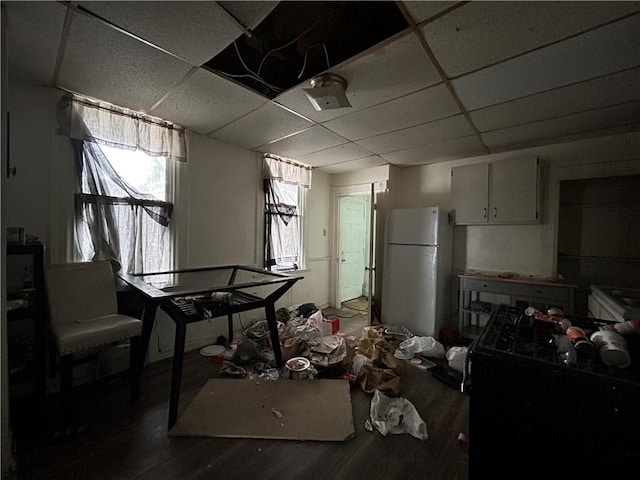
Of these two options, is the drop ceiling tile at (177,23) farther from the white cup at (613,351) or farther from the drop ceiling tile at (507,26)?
the white cup at (613,351)

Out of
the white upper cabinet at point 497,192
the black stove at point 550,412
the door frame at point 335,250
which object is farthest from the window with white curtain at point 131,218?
the white upper cabinet at point 497,192

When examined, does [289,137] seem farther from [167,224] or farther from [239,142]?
[167,224]

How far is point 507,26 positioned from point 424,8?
1.51 feet

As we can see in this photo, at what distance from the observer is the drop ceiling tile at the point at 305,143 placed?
2730 millimetres

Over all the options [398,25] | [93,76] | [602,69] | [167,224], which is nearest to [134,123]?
[93,76]

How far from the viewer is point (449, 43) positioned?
4.64ft

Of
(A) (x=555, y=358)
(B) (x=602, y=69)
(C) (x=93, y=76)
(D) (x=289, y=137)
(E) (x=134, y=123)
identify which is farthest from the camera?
(D) (x=289, y=137)

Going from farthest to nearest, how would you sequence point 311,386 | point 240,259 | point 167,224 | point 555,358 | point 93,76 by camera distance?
1. point 240,259
2. point 167,224
3. point 311,386
4. point 93,76
5. point 555,358

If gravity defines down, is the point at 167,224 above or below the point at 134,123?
below

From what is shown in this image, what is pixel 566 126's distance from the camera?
2.41m

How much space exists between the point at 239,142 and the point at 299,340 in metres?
2.33

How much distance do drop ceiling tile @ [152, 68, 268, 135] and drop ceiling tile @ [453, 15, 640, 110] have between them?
1.58 meters

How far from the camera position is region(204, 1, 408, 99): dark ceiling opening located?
4.43 ft

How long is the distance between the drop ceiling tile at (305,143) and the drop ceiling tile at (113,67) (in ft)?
4.17
